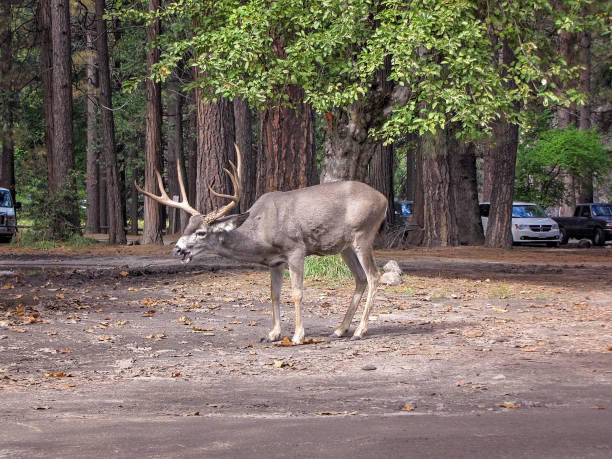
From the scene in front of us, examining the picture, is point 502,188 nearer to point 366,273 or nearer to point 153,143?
point 153,143

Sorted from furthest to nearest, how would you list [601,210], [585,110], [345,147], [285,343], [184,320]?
[585,110] → [601,210] → [345,147] → [184,320] → [285,343]

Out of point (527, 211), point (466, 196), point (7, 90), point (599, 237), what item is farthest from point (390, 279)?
point (7, 90)

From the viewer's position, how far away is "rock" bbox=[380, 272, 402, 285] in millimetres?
17703

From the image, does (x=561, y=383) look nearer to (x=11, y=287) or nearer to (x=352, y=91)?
(x=352, y=91)

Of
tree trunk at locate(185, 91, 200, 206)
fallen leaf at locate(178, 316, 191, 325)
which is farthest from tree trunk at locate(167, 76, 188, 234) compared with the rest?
fallen leaf at locate(178, 316, 191, 325)

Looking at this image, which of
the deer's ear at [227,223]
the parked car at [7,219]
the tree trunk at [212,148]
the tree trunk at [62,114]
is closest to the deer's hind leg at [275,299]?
the deer's ear at [227,223]

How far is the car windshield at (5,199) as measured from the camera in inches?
1466

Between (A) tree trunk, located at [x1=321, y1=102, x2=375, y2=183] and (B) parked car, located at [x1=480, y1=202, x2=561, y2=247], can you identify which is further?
(B) parked car, located at [x1=480, y1=202, x2=561, y2=247]

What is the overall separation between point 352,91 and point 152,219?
17.4 meters

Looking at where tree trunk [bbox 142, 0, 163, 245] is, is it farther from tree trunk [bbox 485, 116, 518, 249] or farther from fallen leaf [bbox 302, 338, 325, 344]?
fallen leaf [bbox 302, 338, 325, 344]

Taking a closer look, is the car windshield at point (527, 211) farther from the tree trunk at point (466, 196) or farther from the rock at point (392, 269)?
the rock at point (392, 269)

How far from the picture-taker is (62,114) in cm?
3250

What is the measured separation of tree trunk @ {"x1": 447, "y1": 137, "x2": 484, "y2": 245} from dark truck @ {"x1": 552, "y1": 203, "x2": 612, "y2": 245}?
8888mm

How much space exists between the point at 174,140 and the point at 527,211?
631 inches
